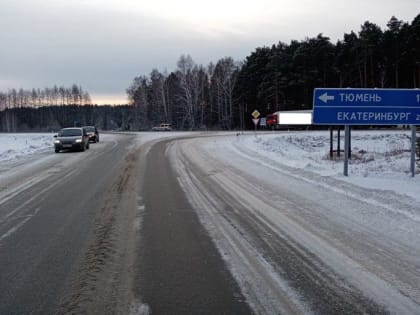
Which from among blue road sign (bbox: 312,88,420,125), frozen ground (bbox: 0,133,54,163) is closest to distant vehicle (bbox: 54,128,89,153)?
frozen ground (bbox: 0,133,54,163)

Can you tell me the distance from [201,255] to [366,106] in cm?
935

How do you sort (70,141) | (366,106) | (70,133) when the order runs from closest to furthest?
(366,106)
(70,141)
(70,133)

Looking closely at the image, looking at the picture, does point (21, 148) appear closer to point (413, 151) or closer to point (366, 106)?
point (366, 106)

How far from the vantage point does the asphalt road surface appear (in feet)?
13.7

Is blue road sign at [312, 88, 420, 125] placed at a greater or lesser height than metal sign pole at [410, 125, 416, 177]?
greater

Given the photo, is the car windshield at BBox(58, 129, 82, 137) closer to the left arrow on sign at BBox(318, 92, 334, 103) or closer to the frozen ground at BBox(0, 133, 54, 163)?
the frozen ground at BBox(0, 133, 54, 163)

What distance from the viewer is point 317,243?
241 inches

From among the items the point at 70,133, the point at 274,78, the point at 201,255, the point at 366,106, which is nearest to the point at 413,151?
the point at 366,106

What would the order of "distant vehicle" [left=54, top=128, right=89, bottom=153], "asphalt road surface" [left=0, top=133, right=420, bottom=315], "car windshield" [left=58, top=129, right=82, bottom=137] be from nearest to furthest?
"asphalt road surface" [left=0, top=133, right=420, bottom=315]
"distant vehicle" [left=54, top=128, right=89, bottom=153]
"car windshield" [left=58, top=129, right=82, bottom=137]

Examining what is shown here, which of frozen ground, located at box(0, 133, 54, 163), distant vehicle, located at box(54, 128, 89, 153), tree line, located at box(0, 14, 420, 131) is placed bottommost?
frozen ground, located at box(0, 133, 54, 163)

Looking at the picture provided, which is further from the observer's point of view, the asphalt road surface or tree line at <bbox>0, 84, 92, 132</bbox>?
tree line at <bbox>0, 84, 92, 132</bbox>

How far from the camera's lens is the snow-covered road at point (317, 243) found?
4238mm

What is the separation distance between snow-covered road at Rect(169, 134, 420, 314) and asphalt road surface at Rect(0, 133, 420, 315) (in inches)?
0.8

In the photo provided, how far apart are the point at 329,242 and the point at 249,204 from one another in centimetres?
311
